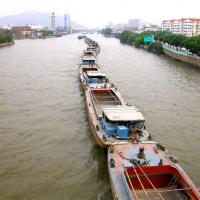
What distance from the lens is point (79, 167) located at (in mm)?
11062

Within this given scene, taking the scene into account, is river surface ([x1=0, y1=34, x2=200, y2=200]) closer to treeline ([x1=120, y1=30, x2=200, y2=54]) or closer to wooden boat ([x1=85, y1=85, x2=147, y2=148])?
wooden boat ([x1=85, y1=85, x2=147, y2=148])

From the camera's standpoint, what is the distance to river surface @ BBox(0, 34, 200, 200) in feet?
32.6

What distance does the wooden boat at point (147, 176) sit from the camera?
8.03m

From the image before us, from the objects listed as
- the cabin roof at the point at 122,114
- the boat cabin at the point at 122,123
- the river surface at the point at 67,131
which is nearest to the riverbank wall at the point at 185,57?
the river surface at the point at 67,131

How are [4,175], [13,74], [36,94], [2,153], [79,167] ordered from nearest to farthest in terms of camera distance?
1. [4,175]
2. [79,167]
3. [2,153]
4. [36,94]
5. [13,74]

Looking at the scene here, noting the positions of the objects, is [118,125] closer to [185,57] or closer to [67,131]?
[67,131]

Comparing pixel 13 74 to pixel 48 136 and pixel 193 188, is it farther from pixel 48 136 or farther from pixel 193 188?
pixel 193 188

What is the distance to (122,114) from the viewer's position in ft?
37.4

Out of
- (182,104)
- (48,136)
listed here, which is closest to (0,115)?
(48,136)

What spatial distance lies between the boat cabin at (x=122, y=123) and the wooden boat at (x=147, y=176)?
3.39 ft

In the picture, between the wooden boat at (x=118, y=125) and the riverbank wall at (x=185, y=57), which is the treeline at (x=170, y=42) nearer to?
the riverbank wall at (x=185, y=57)

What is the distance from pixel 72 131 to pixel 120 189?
672 centimetres

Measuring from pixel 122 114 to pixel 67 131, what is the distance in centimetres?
412

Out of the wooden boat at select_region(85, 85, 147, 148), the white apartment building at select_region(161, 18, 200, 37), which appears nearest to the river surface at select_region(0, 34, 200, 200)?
the wooden boat at select_region(85, 85, 147, 148)
